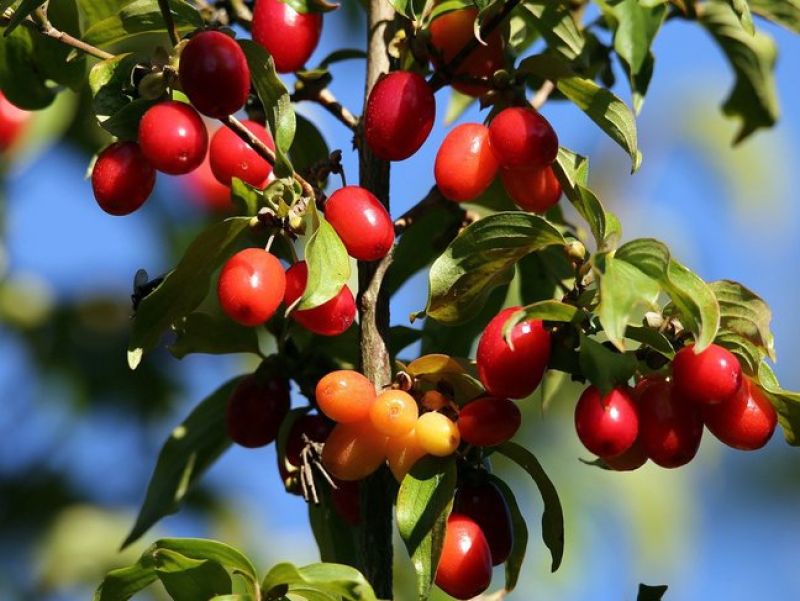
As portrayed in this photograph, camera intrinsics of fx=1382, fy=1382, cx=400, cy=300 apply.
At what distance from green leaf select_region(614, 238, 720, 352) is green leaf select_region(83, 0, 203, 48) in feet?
2.39

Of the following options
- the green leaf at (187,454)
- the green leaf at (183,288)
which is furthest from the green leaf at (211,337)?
the green leaf at (183,288)

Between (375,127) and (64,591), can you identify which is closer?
(375,127)

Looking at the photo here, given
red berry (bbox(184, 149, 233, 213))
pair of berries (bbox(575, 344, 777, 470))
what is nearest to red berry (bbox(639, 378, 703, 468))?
pair of berries (bbox(575, 344, 777, 470))

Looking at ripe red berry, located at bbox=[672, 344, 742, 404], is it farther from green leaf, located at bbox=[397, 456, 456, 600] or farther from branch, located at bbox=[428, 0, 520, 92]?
branch, located at bbox=[428, 0, 520, 92]

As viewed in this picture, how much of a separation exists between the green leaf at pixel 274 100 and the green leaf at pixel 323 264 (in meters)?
0.08

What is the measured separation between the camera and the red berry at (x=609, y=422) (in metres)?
1.67

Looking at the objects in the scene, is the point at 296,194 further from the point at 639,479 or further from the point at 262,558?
the point at 639,479

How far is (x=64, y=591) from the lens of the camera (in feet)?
14.4

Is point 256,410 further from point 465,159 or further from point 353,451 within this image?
point 465,159

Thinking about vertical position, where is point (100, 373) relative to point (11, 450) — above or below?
above

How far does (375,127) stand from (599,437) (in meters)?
0.51

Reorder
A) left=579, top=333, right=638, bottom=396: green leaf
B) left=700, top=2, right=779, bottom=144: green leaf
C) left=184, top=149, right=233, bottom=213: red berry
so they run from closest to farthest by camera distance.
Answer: left=579, top=333, right=638, bottom=396: green leaf, left=700, top=2, right=779, bottom=144: green leaf, left=184, top=149, right=233, bottom=213: red berry

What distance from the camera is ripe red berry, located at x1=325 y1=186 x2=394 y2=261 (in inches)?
68.9

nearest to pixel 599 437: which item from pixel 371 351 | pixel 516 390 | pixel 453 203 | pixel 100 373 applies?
pixel 516 390
